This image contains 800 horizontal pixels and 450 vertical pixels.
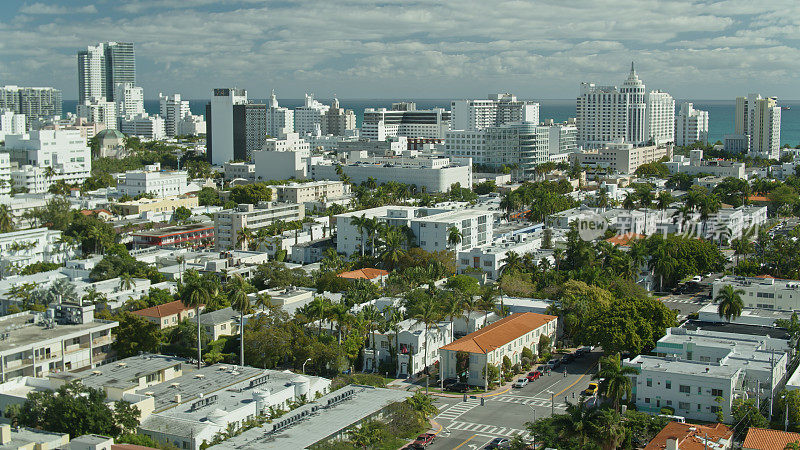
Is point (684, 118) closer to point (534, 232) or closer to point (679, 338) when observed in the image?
point (534, 232)

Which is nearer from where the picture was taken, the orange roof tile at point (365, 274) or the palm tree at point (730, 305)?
the palm tree at point (730, 305)

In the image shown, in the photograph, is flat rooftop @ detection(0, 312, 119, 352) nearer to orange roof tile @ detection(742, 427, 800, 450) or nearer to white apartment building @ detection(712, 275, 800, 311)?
orange roof tile @ detection(742, 427, 800, 450)

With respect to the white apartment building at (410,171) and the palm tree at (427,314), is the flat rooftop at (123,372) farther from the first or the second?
the white apartment building at (410,171)

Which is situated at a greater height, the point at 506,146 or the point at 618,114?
the point at 618,114

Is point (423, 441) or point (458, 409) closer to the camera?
point (423, 441)

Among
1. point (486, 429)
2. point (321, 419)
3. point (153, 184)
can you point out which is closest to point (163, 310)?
point (321, 419)

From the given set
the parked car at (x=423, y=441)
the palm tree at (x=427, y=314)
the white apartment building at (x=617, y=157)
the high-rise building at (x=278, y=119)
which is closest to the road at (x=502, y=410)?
the parked car at (x=423, y=441)

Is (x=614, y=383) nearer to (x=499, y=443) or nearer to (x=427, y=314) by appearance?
(x=499, y=443)

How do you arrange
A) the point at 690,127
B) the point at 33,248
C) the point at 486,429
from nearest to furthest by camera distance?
the point at 486,429
the point at 33,248
the point at 690,127

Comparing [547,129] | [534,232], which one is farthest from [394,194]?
[547,129]
